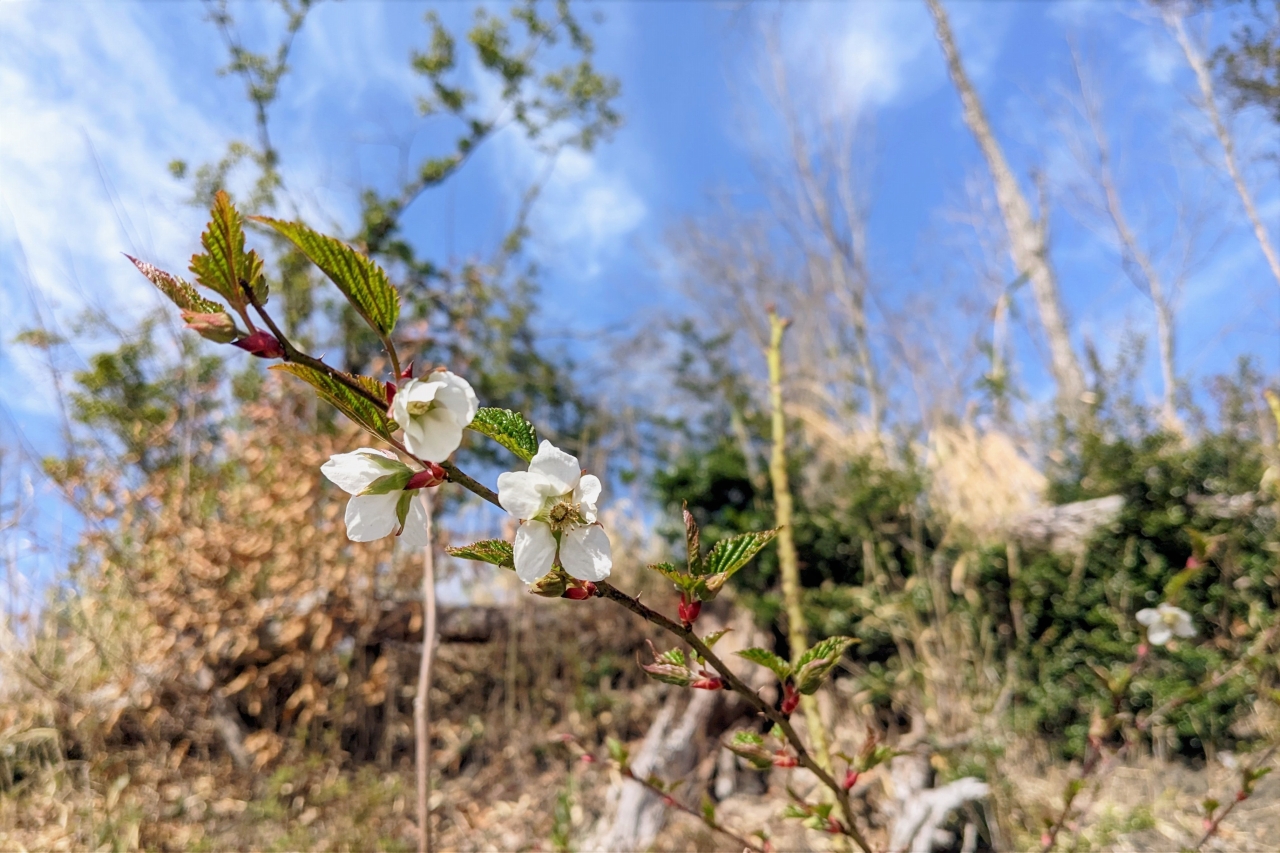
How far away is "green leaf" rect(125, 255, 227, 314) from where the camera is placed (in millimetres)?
369

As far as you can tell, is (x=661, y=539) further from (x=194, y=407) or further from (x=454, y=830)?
(x=194, y=407)

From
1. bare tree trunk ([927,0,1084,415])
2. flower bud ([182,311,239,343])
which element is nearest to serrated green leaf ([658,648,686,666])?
flower bud ([182,311,239,343])

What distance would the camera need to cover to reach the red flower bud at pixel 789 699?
1.74 feet

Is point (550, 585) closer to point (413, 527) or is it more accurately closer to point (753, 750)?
point (413, 527)

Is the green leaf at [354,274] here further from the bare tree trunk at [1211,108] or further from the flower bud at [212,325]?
the bare tree trunk at [1211,108]

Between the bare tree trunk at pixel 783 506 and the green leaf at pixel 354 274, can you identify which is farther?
the bare tree trunk at pixel 783 506

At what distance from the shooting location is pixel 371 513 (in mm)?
459

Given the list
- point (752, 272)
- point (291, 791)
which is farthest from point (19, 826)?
point (752, 272)

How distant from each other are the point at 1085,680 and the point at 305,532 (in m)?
3.89

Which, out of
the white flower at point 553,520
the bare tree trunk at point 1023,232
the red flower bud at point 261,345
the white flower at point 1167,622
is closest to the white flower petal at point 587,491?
the white flower at point 553,520

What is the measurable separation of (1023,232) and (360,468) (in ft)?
33.4

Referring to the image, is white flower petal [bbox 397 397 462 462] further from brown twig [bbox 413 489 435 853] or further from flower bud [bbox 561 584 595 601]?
brown twig [bbox 413 489 435 853]

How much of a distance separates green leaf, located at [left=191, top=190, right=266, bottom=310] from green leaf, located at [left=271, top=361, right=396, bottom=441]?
48mm

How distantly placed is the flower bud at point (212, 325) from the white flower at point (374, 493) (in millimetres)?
114
